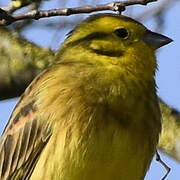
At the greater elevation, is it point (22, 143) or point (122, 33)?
point (122, 33)

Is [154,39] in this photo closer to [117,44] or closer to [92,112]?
[117,44]

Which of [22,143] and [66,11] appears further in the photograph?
[22,143]

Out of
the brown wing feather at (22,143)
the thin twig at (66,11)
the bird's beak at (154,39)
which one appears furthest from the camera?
the bird's beak at (154,39)

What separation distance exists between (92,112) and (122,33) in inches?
22.8

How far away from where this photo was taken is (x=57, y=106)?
5262mm

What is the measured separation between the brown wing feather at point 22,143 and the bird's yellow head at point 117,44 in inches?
16.1

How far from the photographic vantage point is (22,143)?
5.51 m

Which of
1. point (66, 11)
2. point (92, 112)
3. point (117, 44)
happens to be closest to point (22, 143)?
point (92, 112)

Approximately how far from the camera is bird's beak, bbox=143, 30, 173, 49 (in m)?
5.62

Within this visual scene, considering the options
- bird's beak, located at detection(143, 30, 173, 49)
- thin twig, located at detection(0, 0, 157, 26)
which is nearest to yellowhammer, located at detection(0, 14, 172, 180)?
bird's beak, located at detection(143, 30, 173, 49)

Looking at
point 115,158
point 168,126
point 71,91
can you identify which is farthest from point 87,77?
point 168,126

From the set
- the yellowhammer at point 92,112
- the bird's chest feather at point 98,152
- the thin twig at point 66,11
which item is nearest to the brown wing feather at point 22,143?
the yellowhammer at point 92,112

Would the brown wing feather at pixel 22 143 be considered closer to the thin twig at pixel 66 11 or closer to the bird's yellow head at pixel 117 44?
the bird's yellow head at pixel 117 44

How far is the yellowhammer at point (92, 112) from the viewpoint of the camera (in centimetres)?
512
